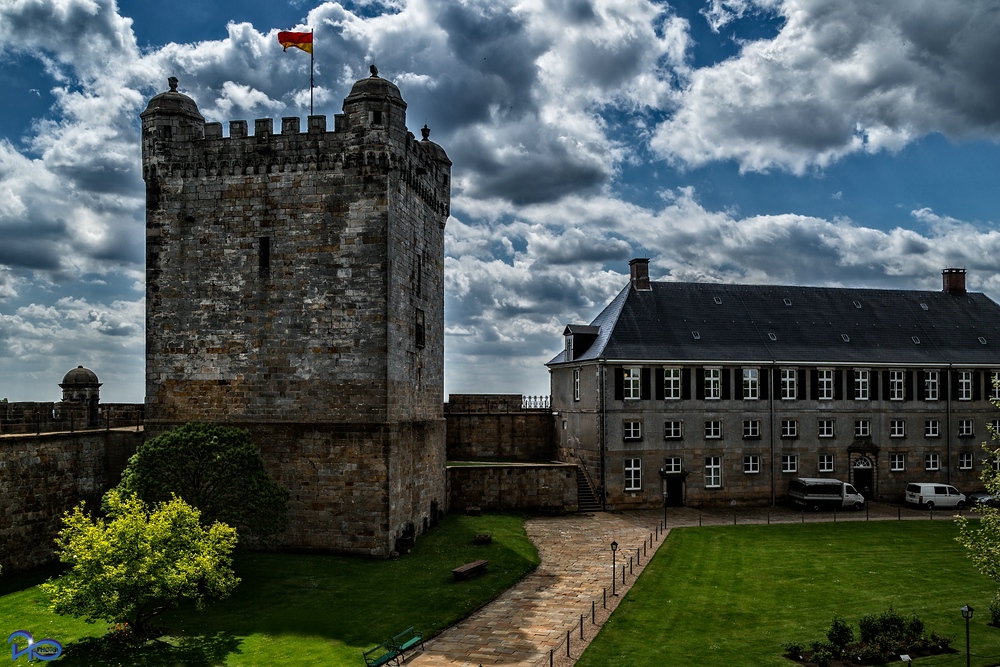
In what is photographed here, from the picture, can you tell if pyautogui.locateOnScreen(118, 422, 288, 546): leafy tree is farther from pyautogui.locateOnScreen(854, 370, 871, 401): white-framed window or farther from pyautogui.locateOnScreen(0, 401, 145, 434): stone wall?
pyautogui.locateOnScreen(854, 370, 871, 401): white-framed window

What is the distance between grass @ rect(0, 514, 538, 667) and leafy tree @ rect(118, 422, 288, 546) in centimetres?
210

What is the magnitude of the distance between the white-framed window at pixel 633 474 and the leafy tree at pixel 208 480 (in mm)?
21943

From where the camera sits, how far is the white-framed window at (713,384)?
4622 cm

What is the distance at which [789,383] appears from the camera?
47469 mm

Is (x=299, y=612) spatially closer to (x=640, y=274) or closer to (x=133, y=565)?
(x=133, y=565)

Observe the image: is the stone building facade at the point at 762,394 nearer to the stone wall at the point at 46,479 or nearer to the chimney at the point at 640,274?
the chimney at the point at 640,274

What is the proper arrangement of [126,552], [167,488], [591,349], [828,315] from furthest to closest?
1. [828,315]
2. [591,349]
3. [167,488]
4. [126,552]

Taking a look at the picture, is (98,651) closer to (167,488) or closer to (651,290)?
(167,488)

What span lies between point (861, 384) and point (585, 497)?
1820cm

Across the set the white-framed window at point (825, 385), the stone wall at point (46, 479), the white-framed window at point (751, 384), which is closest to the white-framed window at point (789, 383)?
the white-framed window at point (825, 385)

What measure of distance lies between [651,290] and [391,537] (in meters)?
25.8

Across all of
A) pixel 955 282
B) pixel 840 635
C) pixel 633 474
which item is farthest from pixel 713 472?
pixel 840 635

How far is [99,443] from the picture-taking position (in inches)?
1275

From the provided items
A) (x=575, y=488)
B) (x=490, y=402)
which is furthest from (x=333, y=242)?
(x=490, y=402)
